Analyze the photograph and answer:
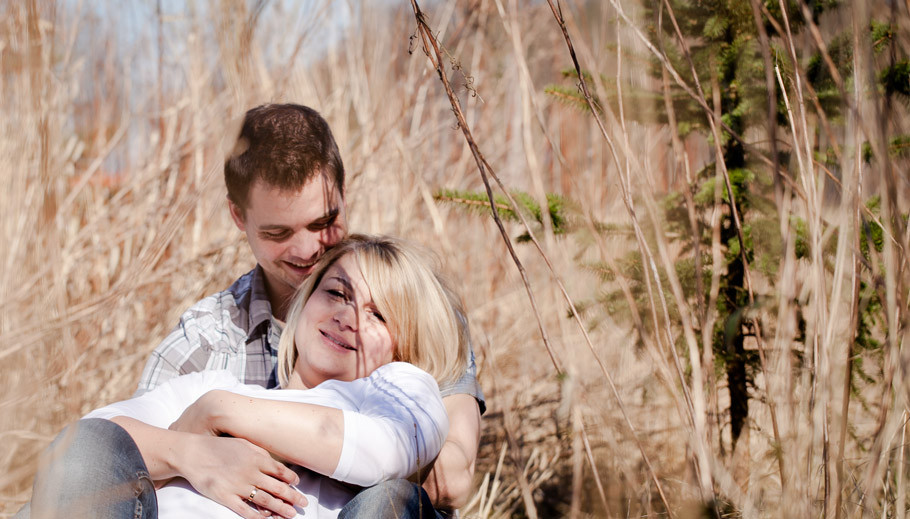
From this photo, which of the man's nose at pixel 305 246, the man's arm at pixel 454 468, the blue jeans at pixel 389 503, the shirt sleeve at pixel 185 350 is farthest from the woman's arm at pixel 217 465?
the man's nose at pixel 305 246

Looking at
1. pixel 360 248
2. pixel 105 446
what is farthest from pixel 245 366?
pixel 105 446

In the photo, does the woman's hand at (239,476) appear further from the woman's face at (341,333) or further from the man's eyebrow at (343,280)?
the man's eyebrow at (343,280)

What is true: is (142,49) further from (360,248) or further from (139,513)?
(139,513)

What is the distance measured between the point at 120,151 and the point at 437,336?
158cm

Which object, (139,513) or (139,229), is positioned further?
(139,229)

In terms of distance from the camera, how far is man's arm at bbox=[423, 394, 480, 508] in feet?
3.53

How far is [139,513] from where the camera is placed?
0.90 metres

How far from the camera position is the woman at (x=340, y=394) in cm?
96

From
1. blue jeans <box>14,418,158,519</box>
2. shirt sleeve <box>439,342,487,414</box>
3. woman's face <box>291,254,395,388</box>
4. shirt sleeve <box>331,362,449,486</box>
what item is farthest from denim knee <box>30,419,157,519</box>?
shirt sleeve <box>439,342,487,414</box>

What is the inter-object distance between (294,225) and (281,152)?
0.49 ft

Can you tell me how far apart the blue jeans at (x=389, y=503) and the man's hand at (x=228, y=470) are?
98 millimetres

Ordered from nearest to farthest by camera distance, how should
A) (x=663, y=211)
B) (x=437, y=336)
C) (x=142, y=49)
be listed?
(x=437, y=336) < (x=663, y=211) < (x=142, y=49)

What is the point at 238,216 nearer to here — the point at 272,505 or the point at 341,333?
the point at 341,333

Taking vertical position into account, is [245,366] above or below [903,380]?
below
